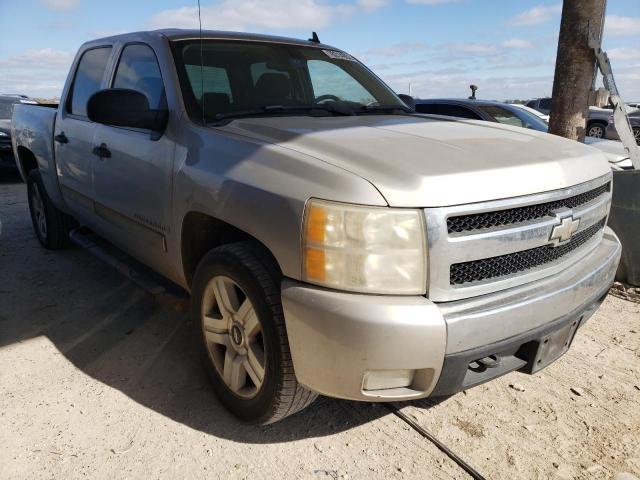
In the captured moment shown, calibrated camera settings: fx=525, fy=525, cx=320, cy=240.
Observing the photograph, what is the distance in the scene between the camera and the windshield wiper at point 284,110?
271 centimetres

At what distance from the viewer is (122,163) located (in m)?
3.08

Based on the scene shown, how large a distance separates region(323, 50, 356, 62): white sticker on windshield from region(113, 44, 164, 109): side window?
1.22 m

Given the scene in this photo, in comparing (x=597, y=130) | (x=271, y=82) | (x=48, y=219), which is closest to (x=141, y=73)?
(x=271, y=82)

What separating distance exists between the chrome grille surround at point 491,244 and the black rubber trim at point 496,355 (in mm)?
195

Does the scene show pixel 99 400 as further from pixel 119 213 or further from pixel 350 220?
pixel 350 220

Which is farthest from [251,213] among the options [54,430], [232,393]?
[54,430]

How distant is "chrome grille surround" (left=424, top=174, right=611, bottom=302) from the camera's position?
71.0 inches

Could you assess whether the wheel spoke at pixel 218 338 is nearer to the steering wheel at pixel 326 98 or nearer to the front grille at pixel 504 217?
the front grille at pixel 504 217

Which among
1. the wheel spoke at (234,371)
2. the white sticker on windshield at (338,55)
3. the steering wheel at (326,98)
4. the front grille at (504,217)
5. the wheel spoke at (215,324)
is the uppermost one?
the white sticker on windshield at (338,55)

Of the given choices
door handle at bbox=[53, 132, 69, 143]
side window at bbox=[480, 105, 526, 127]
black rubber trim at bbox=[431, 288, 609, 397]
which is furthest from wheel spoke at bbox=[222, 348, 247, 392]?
side window at bbox=[480, 105, 526, 127]

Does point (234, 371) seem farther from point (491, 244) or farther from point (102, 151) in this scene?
point (102, 151)

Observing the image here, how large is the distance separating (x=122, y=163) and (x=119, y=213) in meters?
0.33

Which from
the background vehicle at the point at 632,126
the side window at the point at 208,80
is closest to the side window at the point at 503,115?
the side window at the point at 208,80

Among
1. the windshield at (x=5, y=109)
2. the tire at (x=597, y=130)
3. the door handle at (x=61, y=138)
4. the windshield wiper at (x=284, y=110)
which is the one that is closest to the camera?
the windshield wiper at (x=284, y=110)
